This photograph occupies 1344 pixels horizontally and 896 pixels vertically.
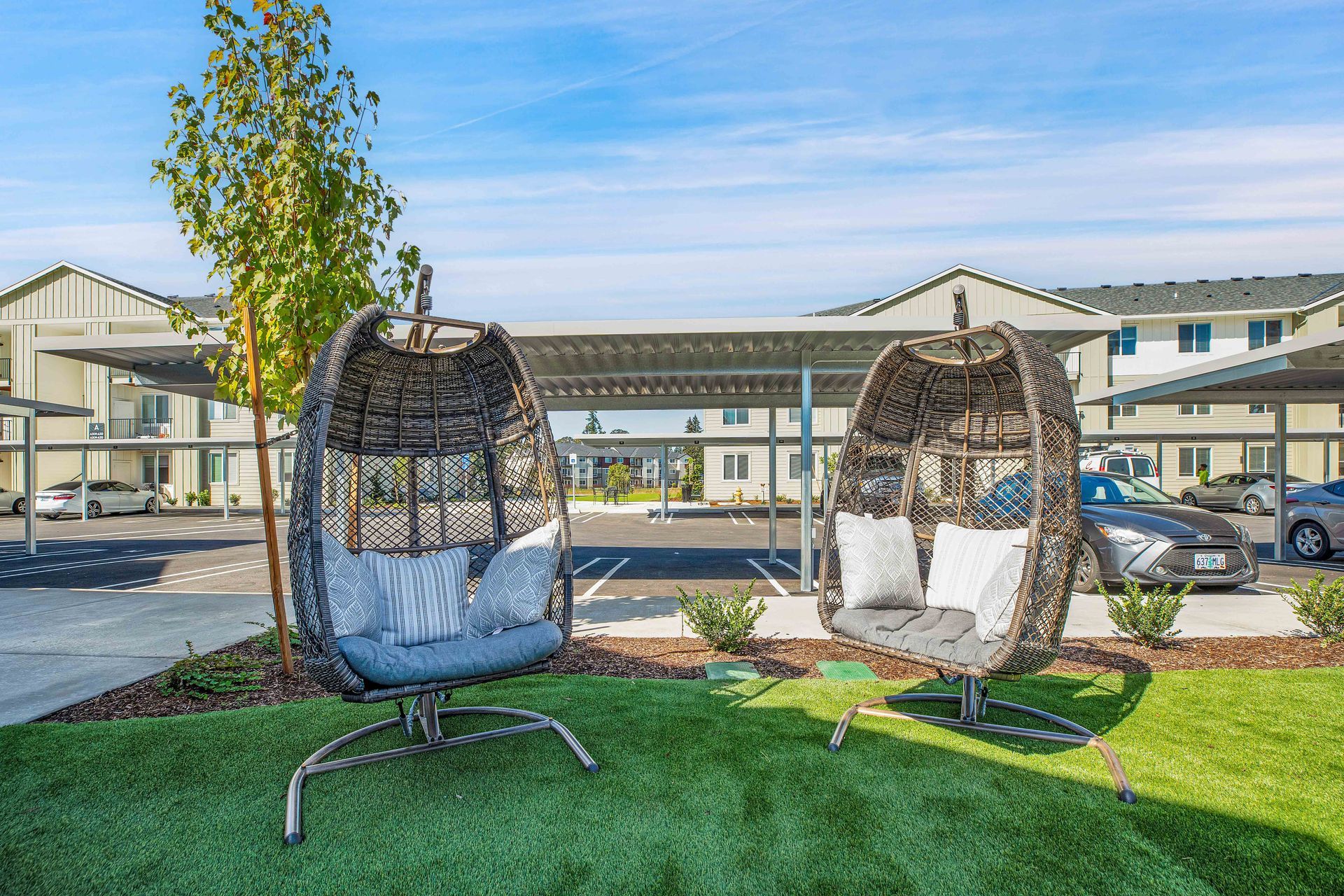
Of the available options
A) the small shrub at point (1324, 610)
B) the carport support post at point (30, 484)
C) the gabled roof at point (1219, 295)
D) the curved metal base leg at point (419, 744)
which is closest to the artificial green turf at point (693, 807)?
the curved metal base leg at point (419, 744)

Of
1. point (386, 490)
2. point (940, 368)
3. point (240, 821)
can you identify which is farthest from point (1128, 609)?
point (240, 821)

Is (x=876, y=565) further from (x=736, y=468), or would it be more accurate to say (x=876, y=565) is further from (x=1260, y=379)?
(x=736, y=468)

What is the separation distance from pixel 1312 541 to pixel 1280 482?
1120mm

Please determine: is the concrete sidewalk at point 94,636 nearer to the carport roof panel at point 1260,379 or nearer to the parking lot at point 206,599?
the parking lot at point 206,599

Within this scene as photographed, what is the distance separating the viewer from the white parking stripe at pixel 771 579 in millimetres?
7961

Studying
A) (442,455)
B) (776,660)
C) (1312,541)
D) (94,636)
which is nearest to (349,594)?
(442,455)

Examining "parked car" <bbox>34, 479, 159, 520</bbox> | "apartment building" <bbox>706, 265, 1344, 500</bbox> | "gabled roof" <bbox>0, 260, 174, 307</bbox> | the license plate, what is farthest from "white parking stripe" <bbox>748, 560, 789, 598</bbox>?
"gabled roof" <bbox>0, 260, 174, 307</bbox>

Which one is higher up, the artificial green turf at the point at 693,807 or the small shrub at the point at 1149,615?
the small shrub at the point at 1149,615

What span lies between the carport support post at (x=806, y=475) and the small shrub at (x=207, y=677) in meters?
4.99

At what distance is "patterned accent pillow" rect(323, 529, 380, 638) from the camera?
3232 mm

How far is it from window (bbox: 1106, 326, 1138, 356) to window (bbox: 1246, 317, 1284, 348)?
3631 millimetres

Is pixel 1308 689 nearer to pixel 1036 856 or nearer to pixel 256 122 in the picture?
pixel 1036 856

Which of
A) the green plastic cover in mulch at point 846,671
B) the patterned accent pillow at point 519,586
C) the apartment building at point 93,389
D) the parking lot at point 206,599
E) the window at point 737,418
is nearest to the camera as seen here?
the patterned accent pillow at point 519,586

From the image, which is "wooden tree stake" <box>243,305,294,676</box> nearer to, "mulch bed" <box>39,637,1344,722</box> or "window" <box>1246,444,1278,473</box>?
"mulch bed" <box>39,637,1344,722</box>
